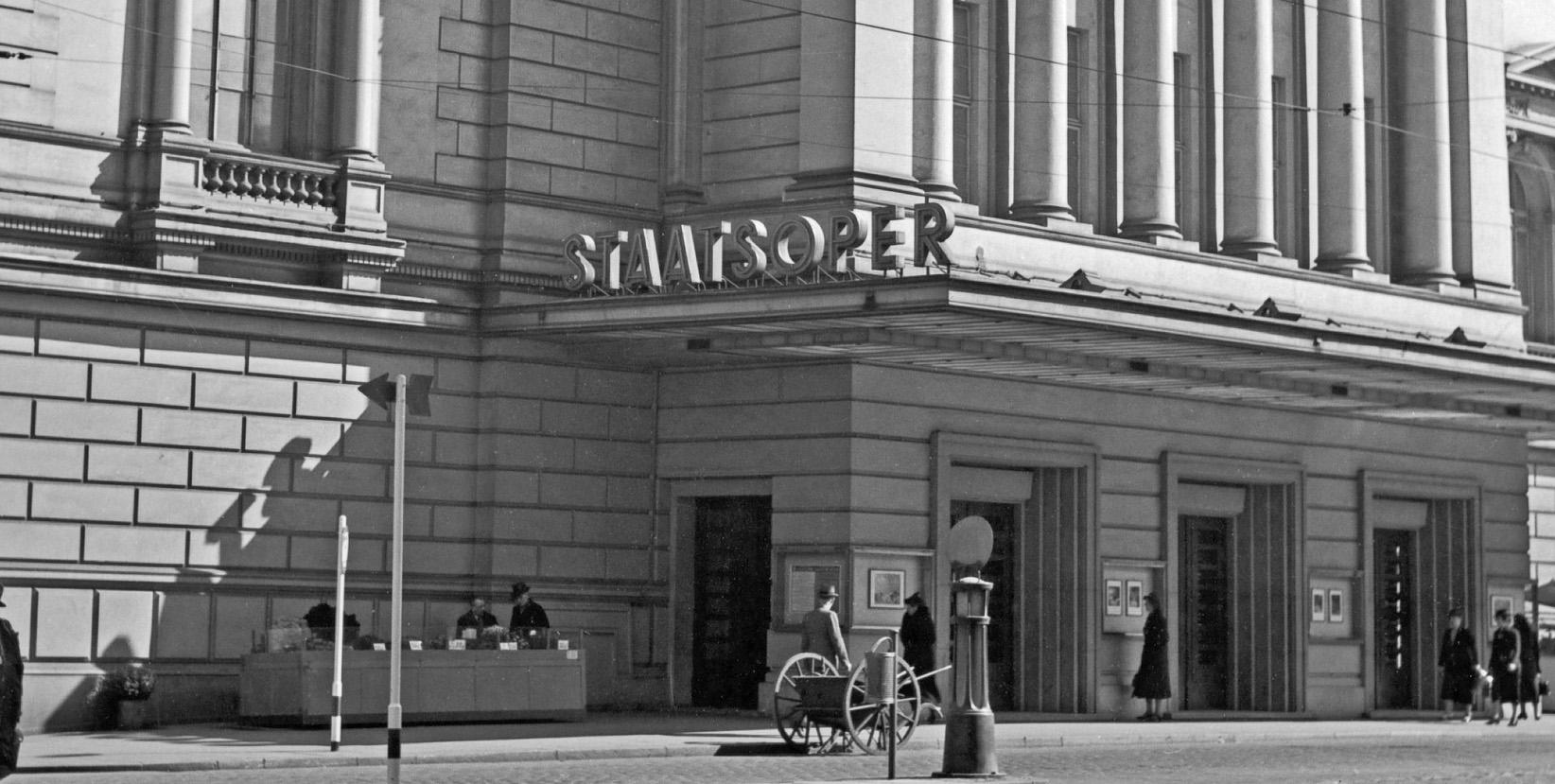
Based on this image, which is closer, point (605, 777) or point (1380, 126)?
point (605, 777)

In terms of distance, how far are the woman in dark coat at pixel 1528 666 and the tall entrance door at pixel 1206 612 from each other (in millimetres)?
4736

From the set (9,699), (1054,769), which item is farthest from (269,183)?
(9,699)

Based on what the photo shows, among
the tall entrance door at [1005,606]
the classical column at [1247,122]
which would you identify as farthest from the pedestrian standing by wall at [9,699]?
the classical column at [1247,122]

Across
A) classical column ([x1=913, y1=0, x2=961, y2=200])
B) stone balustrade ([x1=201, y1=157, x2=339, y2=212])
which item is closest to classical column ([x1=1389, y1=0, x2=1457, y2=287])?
classical column ([x1=913, y1=0, x2=961, y2=200])

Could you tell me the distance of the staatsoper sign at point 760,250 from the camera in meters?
31.5

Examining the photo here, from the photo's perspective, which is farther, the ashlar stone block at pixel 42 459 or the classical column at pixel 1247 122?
the classical column at pixel 1247 122

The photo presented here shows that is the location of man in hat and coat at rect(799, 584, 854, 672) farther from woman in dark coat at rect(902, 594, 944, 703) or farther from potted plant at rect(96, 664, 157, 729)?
potted plant at rect(96, 664, 157, 729)

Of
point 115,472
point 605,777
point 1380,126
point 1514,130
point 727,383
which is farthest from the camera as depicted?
point 1514,130

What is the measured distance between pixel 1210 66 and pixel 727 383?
35.0 feet

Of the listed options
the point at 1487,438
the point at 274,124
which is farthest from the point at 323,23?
the point at 1487,438

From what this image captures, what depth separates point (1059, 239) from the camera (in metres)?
37.0

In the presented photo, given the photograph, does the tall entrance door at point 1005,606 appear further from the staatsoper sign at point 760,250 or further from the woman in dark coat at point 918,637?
the staatsoper sign at point 760,250

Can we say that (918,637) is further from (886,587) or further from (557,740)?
(557,740)

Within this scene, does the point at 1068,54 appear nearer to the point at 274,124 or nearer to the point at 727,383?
the point at 727,383
